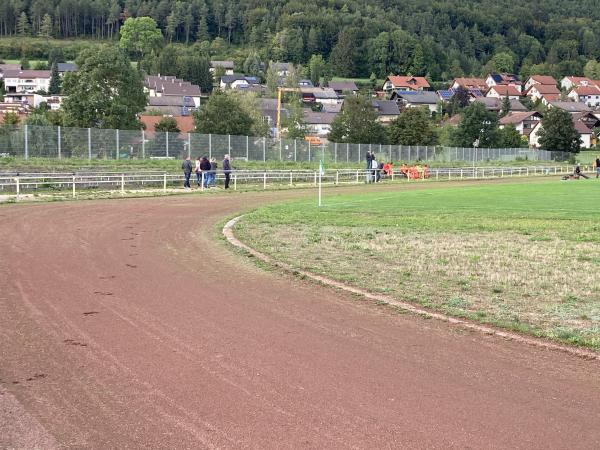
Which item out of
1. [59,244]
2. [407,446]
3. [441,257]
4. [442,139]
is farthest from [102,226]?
[442,139]

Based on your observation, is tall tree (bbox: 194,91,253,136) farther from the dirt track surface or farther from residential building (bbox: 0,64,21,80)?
residential building (bbox: 0,64,21,80)

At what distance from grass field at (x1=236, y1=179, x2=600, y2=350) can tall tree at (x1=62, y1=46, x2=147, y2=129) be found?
37222 millimetres

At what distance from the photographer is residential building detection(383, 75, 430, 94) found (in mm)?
192875

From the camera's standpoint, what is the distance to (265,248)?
14453mm

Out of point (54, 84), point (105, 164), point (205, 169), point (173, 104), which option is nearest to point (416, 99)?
point (173, 104)

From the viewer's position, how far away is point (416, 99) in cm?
17538

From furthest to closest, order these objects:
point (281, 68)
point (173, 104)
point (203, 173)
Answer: point (281, 68) < point (173, 104) < point (203, 173)

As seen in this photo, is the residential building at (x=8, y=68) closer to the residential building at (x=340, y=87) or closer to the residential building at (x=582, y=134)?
the residential building at (x=340, y=87)

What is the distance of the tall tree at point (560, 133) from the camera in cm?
10606

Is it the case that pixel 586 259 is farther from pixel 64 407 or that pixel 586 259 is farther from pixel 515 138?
pixel 515 138

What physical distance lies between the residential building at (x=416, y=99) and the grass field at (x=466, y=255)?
15235 centimetres

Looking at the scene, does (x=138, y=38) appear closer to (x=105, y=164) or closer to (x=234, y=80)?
(x=234, y=80)

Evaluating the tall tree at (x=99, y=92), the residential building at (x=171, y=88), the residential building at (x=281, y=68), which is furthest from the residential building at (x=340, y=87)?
the tall tree at (x=99, y=92)

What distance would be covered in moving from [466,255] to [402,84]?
610 feet
